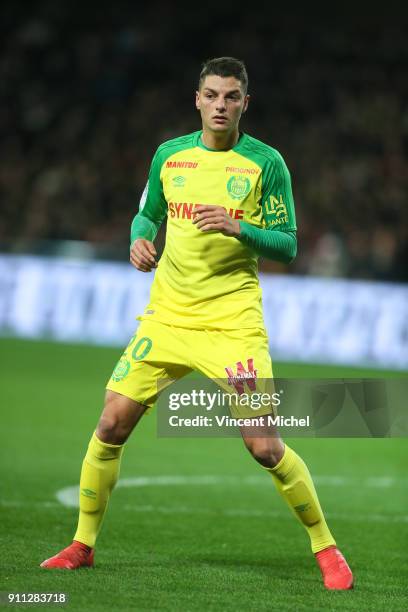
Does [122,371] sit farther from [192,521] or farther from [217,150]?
[192,521]

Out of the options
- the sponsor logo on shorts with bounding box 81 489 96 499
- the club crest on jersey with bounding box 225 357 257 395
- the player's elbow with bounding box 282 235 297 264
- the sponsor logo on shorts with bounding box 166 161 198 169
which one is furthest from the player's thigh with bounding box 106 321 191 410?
the sponsor logo on shorts with bounding box 166 161 198 169

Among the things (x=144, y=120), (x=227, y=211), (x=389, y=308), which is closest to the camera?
(x=227, y=211)

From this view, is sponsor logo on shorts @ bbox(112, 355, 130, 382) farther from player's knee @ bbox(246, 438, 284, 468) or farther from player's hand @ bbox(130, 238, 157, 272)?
player's knee @ bbox(246, 438, 284, 468)

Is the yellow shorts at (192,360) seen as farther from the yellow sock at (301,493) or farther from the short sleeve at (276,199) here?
the short sleeve at (276,199)

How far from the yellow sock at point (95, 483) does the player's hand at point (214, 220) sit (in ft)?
3.89

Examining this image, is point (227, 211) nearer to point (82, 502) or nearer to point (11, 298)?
point (82, 502)

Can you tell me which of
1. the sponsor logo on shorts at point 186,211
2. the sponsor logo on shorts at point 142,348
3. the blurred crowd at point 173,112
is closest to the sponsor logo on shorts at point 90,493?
the sponsor logo on shorts at point 142,348

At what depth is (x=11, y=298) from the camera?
18438mm

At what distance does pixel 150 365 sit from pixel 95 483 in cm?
63

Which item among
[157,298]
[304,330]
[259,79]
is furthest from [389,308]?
[157,298]

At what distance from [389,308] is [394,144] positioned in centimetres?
472

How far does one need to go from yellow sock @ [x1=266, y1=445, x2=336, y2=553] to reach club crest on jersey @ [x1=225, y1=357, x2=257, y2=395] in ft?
1.25

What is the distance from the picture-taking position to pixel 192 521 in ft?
24.0

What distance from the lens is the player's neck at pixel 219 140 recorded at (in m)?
5.69
